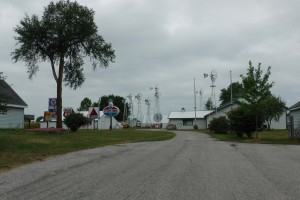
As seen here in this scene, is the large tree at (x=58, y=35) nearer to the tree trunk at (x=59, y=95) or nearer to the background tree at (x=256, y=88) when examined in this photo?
the tree trunk at (x=59, y=95)

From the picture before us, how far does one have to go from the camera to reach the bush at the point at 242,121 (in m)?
35.0

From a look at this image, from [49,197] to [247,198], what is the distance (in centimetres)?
374

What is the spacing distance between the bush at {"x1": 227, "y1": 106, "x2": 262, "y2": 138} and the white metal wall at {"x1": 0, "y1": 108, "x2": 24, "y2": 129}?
19478 mm

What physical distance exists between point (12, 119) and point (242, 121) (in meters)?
20.9

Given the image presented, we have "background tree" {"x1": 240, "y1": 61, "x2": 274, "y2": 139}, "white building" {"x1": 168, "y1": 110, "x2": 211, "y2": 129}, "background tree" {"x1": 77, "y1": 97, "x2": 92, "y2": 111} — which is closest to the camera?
"background tree" {"x1": 240, "y1": 61, "x2": 274, "y2": 139}

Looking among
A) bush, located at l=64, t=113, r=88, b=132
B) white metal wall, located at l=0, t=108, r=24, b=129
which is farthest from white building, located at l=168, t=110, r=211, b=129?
bush, located at l=64, t=113, r=88, b=132

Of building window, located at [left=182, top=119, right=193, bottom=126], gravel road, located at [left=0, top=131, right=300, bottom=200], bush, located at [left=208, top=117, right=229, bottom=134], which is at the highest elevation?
building window, located at [left=182, top=119, right=193, bottom=126]

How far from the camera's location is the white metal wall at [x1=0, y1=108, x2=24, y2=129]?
38.9 meters

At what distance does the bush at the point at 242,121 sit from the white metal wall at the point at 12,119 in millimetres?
19478

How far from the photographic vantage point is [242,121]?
3547 centimetres

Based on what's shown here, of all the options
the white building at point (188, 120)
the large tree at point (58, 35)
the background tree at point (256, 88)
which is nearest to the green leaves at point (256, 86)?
the background tree at point (256, 88)

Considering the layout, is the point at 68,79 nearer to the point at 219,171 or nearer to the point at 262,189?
the point at 219,171

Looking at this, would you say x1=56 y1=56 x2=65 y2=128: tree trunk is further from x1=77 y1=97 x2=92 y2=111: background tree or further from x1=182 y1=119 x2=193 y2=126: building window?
x1=77 y1=97 x2=92 y2=111: background tree

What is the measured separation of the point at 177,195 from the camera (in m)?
8.45
